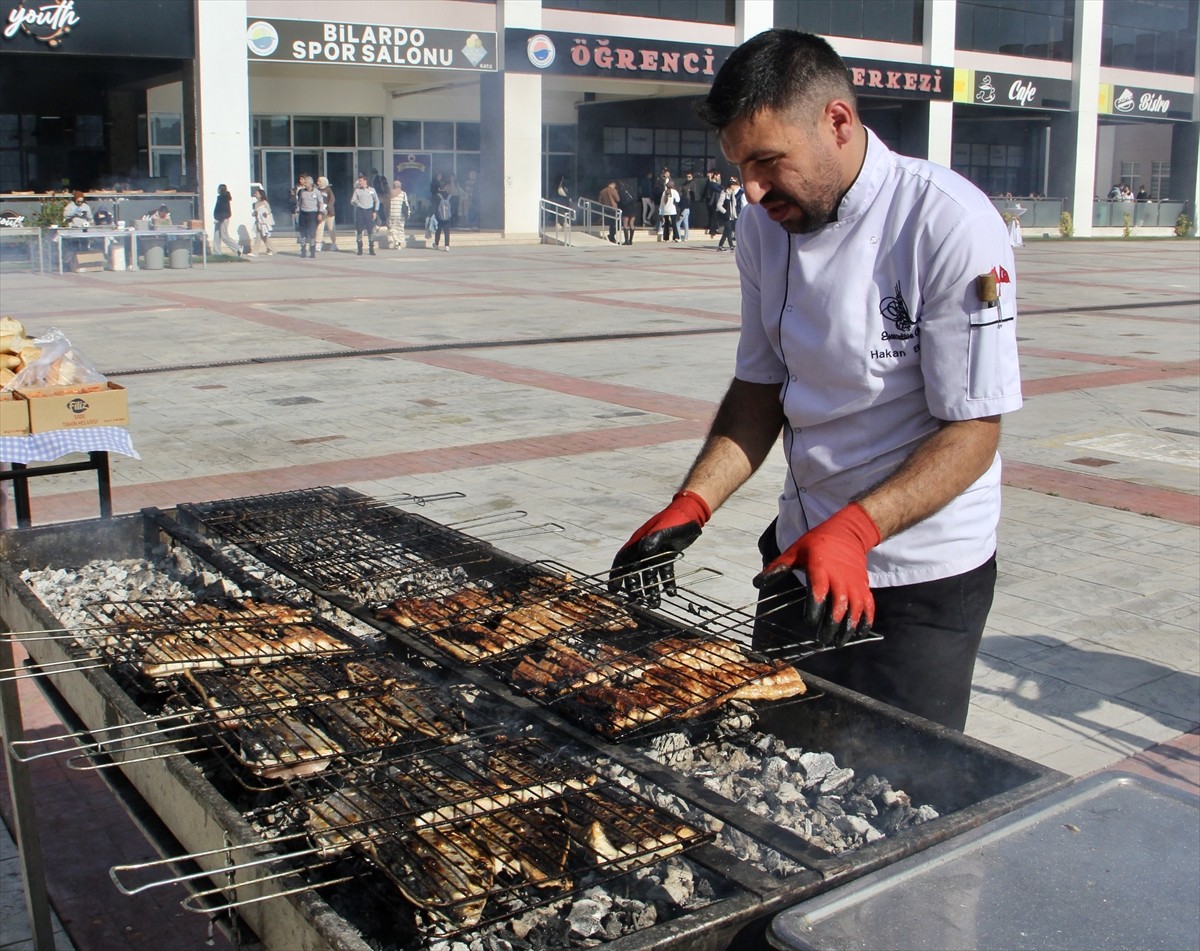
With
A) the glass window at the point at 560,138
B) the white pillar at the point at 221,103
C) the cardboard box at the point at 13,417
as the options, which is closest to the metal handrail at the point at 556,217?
the glass window at the point at 560,138

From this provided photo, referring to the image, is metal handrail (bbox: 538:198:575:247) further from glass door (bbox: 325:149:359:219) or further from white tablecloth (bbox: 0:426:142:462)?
white tablecloth (bbox: 0:426:142:462)

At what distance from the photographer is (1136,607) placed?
5.45 metres

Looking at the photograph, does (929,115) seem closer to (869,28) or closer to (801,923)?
(869,28)

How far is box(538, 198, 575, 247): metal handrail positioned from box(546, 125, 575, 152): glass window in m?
2.35

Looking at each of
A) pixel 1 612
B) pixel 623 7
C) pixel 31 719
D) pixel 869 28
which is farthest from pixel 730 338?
pixel 869 28

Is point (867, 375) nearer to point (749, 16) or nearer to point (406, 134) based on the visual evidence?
point (406, 134)

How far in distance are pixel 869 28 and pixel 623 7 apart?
25.9ft

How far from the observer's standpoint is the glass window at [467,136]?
106 ft

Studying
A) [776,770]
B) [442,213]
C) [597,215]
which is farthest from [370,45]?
[776,770]

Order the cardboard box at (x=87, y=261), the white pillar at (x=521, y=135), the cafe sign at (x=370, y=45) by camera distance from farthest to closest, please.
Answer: the white pillar at (x=521, y=135), the cafe sign at (x=370, y=45), the cardboard box at (x=87, y=261)

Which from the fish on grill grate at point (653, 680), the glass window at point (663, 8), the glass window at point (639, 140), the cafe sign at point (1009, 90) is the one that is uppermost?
the glass window at point (663, 8)

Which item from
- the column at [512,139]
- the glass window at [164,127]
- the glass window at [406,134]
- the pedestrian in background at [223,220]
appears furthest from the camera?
the glass window at [406,134]

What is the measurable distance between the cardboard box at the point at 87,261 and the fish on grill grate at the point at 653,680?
70.0 ft

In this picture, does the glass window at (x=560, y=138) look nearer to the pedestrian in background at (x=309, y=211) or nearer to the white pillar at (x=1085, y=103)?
the pedestrian in background at (x=309, y=211)
